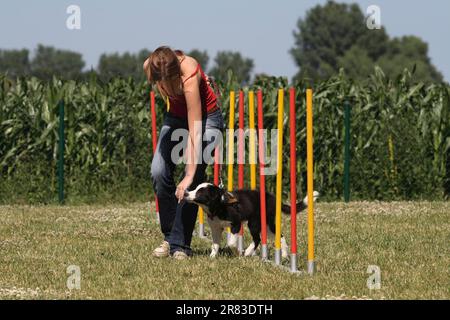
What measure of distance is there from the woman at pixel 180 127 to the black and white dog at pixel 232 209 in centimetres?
19

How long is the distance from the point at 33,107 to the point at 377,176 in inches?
271

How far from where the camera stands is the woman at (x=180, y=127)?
961 centimetres

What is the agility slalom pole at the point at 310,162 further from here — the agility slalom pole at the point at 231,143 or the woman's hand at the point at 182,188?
the agility slalom pole at the point at 231,143

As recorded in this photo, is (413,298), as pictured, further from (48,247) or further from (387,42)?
(387,42)

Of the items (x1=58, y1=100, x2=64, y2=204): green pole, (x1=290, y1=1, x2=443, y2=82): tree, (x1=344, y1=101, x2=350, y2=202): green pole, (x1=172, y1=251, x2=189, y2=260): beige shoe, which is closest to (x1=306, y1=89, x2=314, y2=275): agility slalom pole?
(x1=172, y1=251, x2=189, y2=260): beige shoe

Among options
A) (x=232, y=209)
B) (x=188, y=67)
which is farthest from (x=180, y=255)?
(x=188, y=67)

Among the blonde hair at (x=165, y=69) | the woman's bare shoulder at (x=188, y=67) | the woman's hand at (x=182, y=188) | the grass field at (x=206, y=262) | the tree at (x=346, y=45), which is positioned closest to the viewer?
the grass field at (x=206, y=262)

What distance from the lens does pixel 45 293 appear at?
8242 millimetres

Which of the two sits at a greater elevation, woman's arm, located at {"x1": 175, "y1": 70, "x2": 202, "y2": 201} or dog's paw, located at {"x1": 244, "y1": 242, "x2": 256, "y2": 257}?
woman's arm, located at {"x1": 175, "y1": 70, "x2": 202, "y2": 201}

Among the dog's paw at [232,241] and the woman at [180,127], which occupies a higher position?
the woman at [180,127]

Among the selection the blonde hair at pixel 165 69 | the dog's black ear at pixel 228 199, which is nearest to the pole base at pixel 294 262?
the dog's black ear at pixel 228 199

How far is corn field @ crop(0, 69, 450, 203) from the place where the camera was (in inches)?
750

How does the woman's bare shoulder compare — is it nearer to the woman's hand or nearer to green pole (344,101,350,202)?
the woman's hand

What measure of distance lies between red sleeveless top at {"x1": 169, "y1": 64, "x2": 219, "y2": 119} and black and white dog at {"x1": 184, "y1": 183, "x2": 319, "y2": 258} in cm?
76
